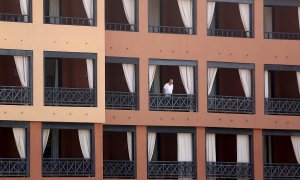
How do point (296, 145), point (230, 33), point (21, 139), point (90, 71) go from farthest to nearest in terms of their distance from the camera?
point (230, 33) → point (296, 145) → point (90, 71) → point (21, 139)

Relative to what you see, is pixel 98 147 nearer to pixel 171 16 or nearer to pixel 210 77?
pixel 210 77

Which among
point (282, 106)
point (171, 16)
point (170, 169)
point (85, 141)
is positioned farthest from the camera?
point (171, 16)

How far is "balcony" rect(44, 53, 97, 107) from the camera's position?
166 feet

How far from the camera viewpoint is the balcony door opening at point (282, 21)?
55969 millimetres

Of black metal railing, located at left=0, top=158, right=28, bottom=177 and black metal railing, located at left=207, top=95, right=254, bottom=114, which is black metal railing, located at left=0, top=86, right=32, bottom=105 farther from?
black metal railing, located at left=207, top=95, right=254, bottom=114

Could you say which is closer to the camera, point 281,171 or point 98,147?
point 98,147

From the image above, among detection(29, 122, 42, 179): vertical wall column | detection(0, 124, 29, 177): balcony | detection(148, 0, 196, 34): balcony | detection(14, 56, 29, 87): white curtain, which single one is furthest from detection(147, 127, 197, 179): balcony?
detection(14, 56, 29, 87): white curtain

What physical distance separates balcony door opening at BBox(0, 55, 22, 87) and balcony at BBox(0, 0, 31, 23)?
1.79 meters

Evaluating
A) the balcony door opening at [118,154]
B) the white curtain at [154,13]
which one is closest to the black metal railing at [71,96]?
the balcony door opening at [118,154]

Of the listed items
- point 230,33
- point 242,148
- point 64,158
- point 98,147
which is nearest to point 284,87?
→ point 230,33

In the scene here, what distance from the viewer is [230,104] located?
177ft

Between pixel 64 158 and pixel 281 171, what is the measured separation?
9845mm

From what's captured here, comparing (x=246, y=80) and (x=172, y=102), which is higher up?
(x=246, y=80)

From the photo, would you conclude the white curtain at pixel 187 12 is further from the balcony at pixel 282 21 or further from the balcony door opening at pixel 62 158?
the balcony door opening at pixel 62 158
